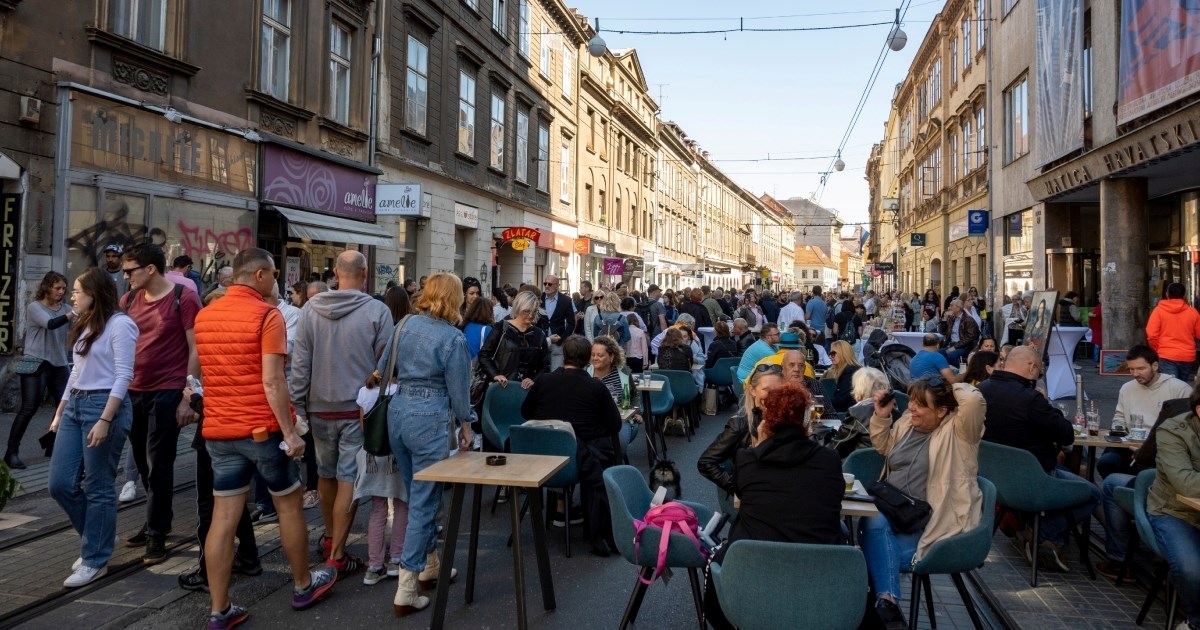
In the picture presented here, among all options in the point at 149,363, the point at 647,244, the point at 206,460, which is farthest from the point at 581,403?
the point at 647,244

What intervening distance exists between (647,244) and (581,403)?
39.9 m

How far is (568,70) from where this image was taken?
102 feet

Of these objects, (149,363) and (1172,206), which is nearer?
(149,363)

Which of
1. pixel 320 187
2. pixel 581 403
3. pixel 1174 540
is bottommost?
pixel 1174 540

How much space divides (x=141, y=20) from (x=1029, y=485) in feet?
39.6

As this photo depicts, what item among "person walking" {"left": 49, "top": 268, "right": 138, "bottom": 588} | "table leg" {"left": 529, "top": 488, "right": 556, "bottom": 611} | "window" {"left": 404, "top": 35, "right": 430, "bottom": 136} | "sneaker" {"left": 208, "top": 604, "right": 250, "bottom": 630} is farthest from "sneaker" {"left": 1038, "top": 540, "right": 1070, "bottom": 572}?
"window" {"left": 404, "top": 35, "right": 430, "bottom": 136}

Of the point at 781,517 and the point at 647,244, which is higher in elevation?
the point at 647,244

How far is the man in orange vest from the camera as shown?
4250 millimetres

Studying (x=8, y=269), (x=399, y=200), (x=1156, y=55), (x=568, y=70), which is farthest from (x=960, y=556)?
(x=568, y=70)

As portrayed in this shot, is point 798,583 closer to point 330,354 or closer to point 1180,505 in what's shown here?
point 1180,505

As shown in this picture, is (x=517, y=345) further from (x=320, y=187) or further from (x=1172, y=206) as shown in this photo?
(x=1172, y=206)

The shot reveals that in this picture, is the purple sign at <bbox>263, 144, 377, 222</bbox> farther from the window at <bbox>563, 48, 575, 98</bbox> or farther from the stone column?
the window at <bbox>563, 48, 575, 98</bbox>

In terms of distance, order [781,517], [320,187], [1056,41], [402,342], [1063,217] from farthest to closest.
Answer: [1063,217]
[1056,41]
[320,187]
[402,342]
[781,517]

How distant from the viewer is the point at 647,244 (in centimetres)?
4553
